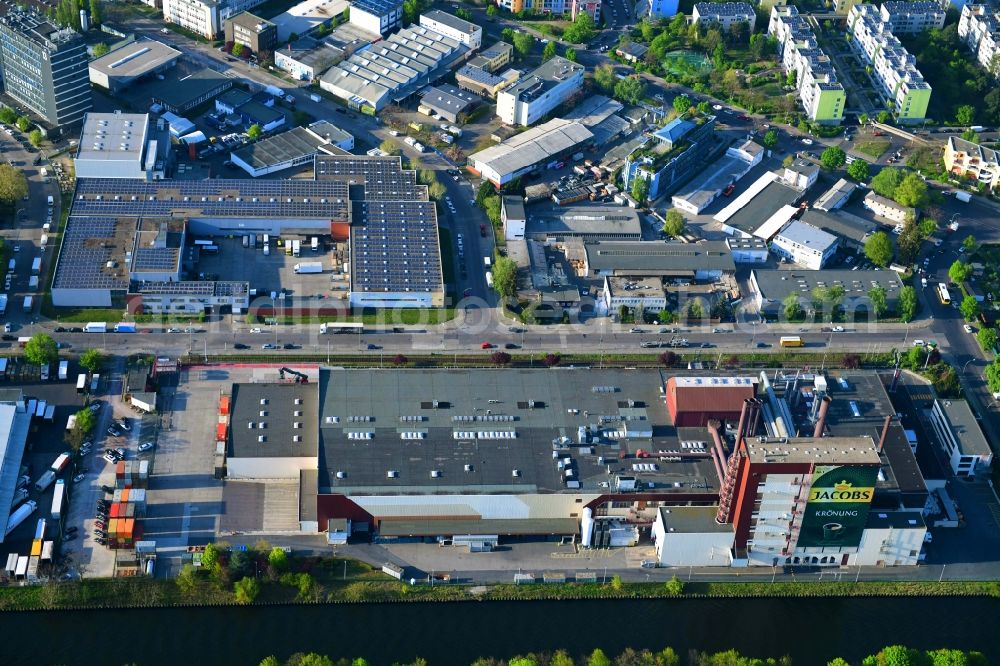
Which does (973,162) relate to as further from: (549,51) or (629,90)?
(549,51)

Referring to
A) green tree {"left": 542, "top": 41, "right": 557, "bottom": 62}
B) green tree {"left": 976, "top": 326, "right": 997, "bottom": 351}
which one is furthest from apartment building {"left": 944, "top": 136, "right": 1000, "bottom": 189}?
green tree {"left": 542, "top": 41, "right": 557, "bottom": 62}

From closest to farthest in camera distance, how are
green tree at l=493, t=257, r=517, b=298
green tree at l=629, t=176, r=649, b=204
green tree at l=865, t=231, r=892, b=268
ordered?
1. green tree at l=493, t=257, r=517, b=298
2. green tree at l=865, t=231, r=892, b=268
3. green tree at l=629, t=176, r=649, b=204

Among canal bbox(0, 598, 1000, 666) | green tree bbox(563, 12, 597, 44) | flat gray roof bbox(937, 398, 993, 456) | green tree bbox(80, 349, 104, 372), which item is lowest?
canal bbox(0, 598, 1000, 666)

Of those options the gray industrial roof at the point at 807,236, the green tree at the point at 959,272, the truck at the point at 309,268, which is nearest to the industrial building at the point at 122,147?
the truck at the point at 309,268

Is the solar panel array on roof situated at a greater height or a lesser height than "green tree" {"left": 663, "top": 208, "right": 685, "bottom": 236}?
lesser

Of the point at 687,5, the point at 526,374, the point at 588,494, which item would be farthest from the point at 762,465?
the point at 687,5

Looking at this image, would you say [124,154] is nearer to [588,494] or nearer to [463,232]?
[463,232]

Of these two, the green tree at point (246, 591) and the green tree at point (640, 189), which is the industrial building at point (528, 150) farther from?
the green tree at point (246, 591)

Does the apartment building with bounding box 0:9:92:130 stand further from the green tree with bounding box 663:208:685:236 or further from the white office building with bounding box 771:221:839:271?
the white office building with bounding box 771:221:839:271
